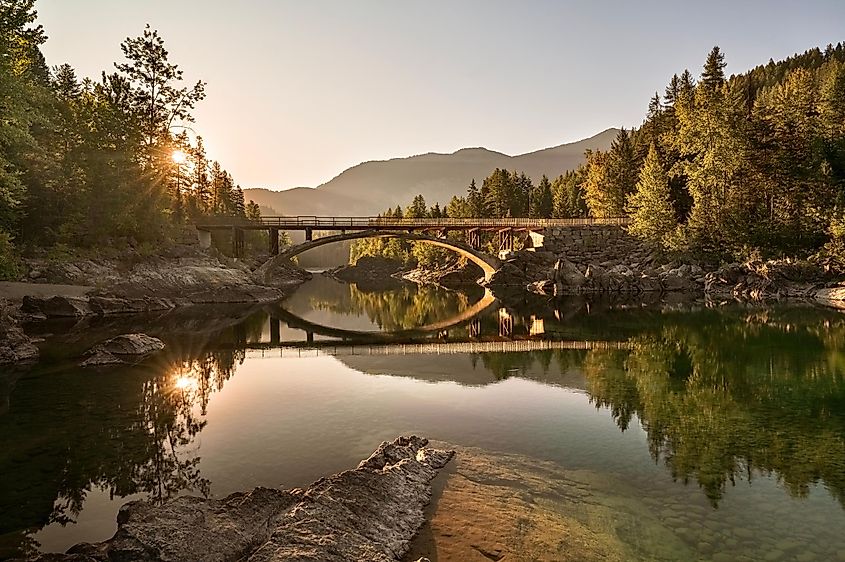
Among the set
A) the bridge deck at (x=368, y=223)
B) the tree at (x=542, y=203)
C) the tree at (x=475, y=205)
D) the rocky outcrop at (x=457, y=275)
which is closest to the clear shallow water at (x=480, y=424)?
the bridge deck at (x=368, y=223)

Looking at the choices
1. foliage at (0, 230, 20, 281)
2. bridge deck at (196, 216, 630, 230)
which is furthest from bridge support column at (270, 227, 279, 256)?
foliage at (0, 230, 20, 281)

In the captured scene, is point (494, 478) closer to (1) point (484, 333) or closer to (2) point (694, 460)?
(2) point (694, 460)

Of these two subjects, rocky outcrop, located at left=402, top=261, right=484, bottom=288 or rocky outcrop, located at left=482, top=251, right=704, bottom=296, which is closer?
rocky outcrop, located at left=482, top=251, right=704, bottom=296

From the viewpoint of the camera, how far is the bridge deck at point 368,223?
203 ft

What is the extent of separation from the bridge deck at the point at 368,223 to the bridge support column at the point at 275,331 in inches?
666

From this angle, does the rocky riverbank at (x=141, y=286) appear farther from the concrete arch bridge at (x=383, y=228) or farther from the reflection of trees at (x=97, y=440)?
the reflection of trees at (x=97, y=440)

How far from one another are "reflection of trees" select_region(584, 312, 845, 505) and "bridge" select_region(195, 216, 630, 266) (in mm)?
41208

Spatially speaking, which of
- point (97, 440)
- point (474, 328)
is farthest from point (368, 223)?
point (97, 440)

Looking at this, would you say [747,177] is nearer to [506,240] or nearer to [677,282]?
[677,282]

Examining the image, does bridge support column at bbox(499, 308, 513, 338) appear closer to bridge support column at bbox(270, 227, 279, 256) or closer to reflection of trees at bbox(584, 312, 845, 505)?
reflection of trees at bbox(584, 312, 845, 505)

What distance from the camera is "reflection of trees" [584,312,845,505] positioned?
11391 millimetres

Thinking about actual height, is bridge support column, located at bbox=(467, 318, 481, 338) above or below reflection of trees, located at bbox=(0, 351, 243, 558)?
below

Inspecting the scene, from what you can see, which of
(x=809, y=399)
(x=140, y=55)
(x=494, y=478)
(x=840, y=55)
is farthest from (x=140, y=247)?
(x=840, y=55)

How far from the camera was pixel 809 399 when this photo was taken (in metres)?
16.6
